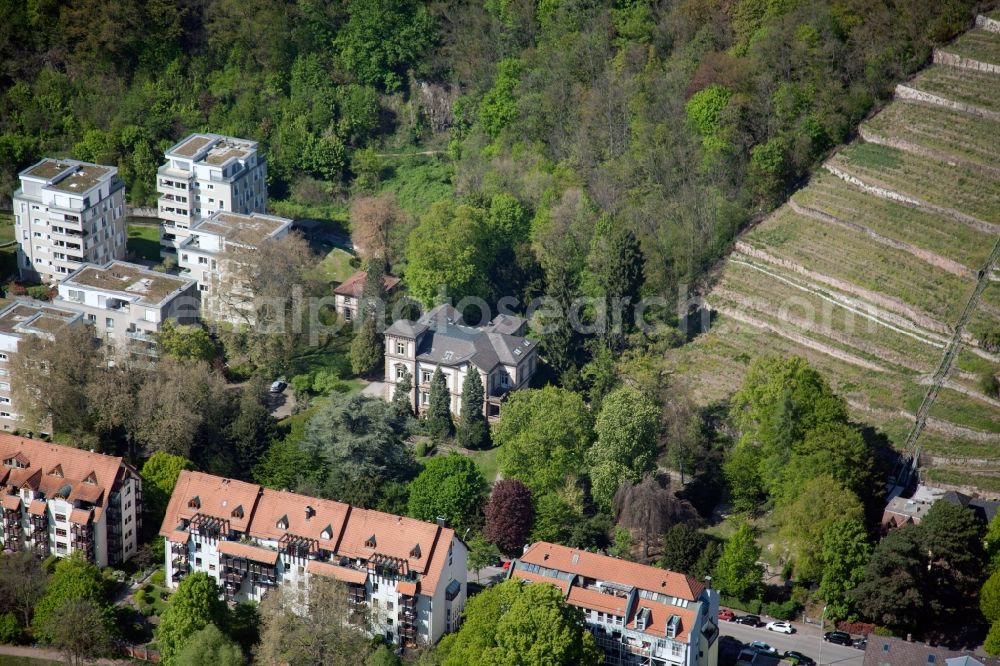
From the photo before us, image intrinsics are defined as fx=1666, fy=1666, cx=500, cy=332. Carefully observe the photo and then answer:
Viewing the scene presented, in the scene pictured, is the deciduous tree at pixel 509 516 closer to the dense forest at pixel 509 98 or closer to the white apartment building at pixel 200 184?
the dense forest at pixel 509 98

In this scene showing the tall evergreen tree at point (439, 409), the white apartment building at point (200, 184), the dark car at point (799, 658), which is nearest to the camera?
the dark car at point (799, 658)

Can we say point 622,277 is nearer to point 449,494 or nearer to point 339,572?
point 449,494

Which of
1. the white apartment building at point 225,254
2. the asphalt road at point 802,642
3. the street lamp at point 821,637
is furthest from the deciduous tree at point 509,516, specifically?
the white apartment building at point 225,254

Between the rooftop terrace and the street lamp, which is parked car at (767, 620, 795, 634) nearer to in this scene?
the street lamp

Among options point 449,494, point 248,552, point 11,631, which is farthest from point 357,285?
point 11,631

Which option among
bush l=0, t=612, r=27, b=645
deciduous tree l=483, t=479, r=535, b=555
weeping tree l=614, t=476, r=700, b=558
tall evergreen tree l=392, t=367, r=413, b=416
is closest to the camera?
bush l=0, t=612, r=27, b=645

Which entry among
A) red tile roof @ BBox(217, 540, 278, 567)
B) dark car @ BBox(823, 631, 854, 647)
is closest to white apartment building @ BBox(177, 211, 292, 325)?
red tile roof @ BBox(217, 540, 278, 567)

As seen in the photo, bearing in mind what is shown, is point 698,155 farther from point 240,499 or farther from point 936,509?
point 240,499
